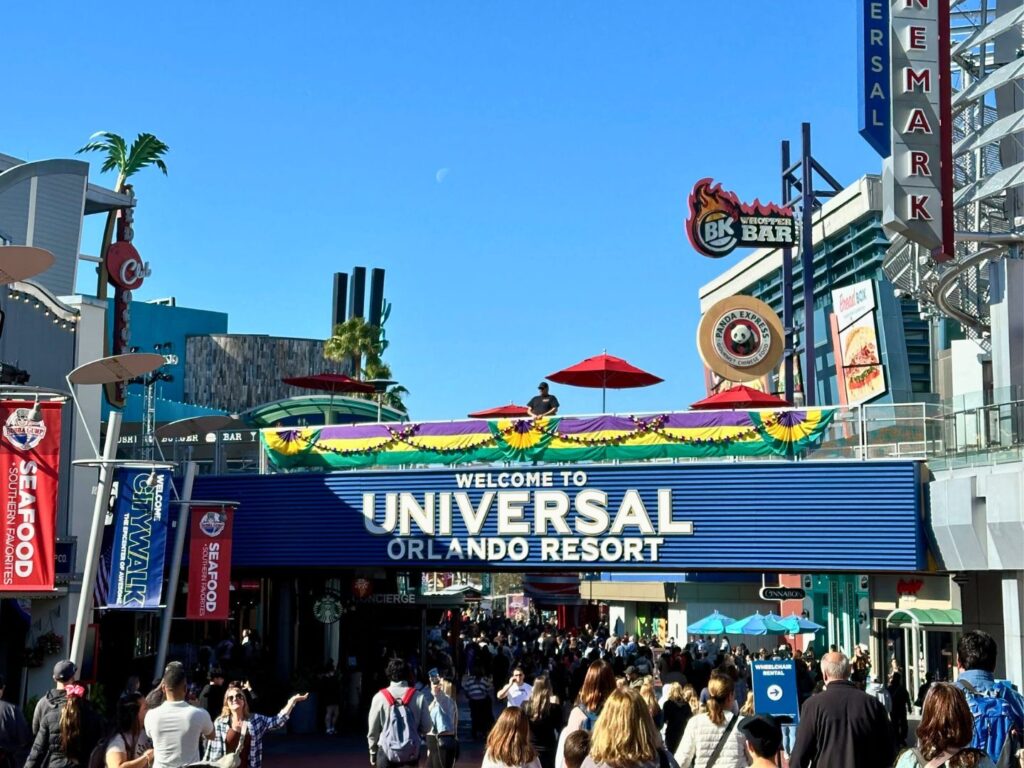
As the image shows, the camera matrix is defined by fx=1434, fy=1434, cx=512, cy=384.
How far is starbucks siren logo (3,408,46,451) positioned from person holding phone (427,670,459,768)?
5899 mm

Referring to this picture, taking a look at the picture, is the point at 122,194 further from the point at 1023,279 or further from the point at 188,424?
the point at 1023,279

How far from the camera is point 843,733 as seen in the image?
9438mm

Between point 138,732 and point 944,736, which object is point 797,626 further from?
point 944,736

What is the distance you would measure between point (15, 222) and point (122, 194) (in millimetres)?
5624

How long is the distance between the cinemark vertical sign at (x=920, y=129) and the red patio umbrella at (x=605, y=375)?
7.13 metres

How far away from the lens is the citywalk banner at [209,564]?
23.8 metres

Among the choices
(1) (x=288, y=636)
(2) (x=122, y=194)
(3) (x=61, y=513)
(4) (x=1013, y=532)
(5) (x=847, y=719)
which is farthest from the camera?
(2) (x=122, y=194)

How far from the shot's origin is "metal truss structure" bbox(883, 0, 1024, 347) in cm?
2302

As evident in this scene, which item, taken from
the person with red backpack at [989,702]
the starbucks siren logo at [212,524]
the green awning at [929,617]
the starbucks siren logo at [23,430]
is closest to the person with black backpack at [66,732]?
the person with red backpack at [989,702]

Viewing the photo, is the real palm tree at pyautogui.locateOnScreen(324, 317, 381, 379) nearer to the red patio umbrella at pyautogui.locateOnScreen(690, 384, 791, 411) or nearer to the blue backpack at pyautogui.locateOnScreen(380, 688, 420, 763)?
the red patio umbrella at pyautogui.locateOnScreen(690, 384, 791, 411)

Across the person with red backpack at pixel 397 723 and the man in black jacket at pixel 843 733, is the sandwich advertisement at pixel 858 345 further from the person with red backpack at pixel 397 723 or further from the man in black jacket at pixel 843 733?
the man in black jacket at pixel 843 733

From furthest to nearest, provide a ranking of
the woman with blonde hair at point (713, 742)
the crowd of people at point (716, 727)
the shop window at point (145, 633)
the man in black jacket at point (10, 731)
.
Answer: the shop window at point (145, 633) → the man in black jacket at point (10, 731) → the woman with blonde hair at point (713, 742) → the crowd of people at point (716, 727)

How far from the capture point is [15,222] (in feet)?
104

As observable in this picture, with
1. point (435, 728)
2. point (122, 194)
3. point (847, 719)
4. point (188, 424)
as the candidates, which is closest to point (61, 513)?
point (188, 424)
